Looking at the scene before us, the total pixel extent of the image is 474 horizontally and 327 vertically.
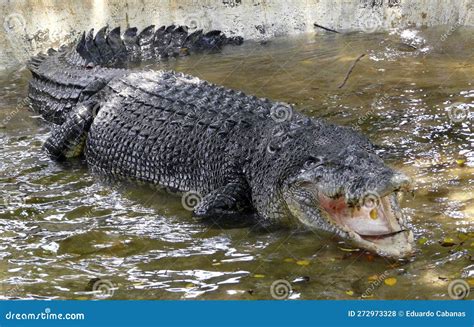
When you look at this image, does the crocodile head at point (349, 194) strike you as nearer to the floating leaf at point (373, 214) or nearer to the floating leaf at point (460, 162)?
the floating leaf at point (373, 214)

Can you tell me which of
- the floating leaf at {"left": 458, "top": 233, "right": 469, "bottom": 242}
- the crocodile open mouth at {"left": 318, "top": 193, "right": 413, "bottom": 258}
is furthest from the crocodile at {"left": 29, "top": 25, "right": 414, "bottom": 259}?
the floating leaf at {"left": 458, "top": 233, "right": 469, "bottom": 242}

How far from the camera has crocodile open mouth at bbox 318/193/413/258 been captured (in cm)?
368

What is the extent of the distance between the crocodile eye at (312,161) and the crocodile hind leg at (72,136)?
8.90ft

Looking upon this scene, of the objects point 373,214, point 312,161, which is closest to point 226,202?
point 312,161

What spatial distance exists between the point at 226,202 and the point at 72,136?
7.46ft

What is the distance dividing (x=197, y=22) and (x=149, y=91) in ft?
17.2

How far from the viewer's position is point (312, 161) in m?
4.25

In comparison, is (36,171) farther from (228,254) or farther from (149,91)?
(228,254)


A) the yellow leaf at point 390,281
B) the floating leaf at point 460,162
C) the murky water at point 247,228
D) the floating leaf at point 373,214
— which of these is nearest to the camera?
the yellow leaf at point 390,281

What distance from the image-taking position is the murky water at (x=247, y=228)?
3623 mm

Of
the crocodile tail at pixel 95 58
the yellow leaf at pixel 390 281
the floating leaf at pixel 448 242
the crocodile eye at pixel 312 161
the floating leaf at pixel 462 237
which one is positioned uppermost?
the crocodile tail at pixel 95 58

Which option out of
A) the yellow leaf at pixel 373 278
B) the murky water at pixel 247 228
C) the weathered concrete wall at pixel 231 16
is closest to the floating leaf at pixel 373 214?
the murky water at pixel 247 228

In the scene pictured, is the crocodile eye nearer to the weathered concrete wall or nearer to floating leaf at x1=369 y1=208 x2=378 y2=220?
floating leaf at x1=369 y1=208 x2=378 y2=220

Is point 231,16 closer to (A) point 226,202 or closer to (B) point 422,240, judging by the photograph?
(A) point 226,202
